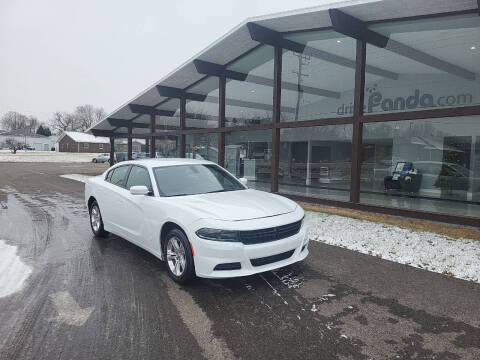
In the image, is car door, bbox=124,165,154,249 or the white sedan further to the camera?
car door, bbox=124,165,154,249

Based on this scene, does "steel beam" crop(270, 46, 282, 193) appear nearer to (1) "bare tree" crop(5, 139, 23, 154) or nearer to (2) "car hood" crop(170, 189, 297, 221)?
(2) "car hood" crop(170, 189, 297, 221)

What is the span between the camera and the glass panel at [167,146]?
1706 centimetres

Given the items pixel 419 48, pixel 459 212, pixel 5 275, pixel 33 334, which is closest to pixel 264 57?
pixel 419 48

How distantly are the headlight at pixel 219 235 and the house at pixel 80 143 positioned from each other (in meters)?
93.1

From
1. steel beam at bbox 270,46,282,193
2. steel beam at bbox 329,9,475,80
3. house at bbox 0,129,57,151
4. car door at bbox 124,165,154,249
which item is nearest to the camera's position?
car door at bbox 124,165,154,249

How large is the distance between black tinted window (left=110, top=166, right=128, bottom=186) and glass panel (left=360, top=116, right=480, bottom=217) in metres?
6.31

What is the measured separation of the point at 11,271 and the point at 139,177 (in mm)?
2185

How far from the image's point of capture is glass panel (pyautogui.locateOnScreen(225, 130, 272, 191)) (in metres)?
12.6

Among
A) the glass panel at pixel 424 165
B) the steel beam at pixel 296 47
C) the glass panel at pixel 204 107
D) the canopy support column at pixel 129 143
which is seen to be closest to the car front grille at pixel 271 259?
the glass panel at pixel 424 165

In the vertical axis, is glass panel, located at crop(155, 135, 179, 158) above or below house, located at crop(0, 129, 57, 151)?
below

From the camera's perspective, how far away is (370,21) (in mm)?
9344

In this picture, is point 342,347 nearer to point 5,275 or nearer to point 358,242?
point 358,242

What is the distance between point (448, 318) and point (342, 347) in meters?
1.38

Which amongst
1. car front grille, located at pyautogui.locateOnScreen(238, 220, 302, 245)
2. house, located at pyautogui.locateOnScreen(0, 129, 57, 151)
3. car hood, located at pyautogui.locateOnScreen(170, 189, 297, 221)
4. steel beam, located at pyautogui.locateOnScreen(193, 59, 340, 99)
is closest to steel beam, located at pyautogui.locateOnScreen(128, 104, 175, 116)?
steel beam, located at pyautogui.locateOnScreen(193, 59, 340, 99)
